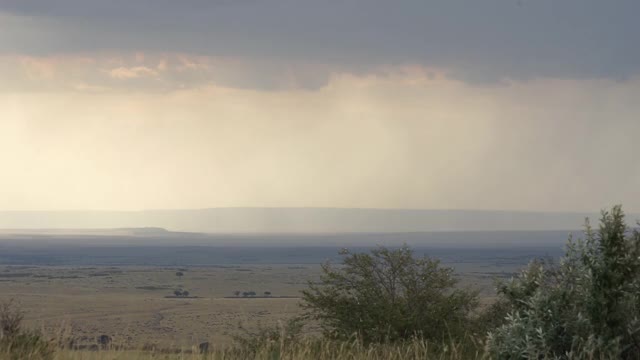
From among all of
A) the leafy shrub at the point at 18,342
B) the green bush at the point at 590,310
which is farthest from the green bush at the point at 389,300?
the green bush at the point at 590,310

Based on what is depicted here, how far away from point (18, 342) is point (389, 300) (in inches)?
625

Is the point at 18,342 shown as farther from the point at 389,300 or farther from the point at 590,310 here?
the point at 389,300

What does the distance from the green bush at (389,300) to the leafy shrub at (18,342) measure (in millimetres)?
10424

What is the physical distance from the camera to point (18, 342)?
15.4 meters

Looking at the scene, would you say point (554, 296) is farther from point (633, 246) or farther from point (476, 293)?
point (476, 293)

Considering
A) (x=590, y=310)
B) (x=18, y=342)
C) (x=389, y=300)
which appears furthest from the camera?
(x=389, y=300)

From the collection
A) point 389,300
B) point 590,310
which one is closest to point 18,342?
point 590,310

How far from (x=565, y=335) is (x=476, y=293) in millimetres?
19213

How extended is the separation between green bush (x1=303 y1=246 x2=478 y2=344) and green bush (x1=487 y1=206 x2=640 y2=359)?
1122 centimetres

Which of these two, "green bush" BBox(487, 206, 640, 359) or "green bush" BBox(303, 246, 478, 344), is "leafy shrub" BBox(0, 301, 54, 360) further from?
"green bush" BBox(303, 246, 478, 344)

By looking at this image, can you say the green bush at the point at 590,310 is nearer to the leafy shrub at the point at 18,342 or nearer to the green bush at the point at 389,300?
the leafy shrub at the point at 18,342

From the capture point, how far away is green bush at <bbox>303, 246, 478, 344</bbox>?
87.0 feet

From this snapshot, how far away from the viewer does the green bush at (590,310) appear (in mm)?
12617

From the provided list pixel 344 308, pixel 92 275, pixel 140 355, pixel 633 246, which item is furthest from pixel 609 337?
pixel 92 275
